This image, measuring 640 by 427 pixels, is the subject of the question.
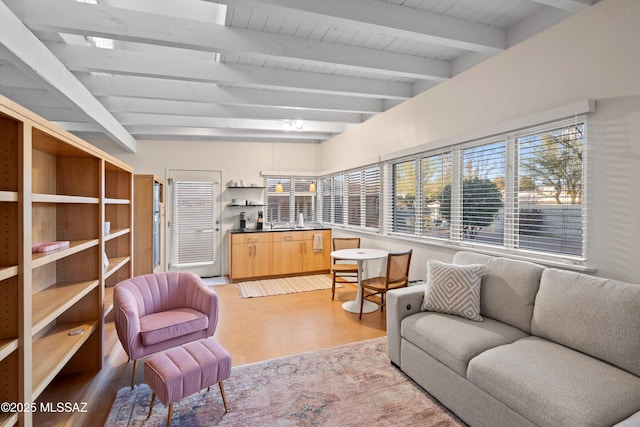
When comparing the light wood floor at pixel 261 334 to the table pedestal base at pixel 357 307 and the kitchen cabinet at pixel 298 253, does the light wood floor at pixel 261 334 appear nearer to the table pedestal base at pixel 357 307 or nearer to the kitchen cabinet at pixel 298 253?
the table pedestal base at pixel 357 307

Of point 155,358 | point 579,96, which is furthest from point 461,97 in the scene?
point 155,358

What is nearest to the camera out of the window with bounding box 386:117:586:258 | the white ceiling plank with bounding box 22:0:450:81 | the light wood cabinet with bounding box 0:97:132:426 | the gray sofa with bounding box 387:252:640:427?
the light wood cabinet with bounding box 0:97:132:426

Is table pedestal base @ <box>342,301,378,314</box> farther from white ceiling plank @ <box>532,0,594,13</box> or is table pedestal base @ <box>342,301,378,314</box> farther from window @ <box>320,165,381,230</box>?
white ceiling plank @ <box>532,0,594,13</box>

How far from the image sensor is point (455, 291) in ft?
8.00

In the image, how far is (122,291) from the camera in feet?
8.30

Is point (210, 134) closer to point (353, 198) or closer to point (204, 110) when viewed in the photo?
point (204, 110)

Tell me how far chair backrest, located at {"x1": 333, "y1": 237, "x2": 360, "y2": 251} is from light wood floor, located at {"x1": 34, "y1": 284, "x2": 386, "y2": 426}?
71 centimetres

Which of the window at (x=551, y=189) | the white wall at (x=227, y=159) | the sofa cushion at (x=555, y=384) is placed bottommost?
the sofa cushion at (x=555, y=384)

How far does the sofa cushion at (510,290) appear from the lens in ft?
7.20

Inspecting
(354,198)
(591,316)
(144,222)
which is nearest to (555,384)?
(591,316)

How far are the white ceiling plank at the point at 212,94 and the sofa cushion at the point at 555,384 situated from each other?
3.38 m

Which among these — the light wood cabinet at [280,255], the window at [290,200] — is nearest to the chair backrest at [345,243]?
the light wood cabinet at [280,255]

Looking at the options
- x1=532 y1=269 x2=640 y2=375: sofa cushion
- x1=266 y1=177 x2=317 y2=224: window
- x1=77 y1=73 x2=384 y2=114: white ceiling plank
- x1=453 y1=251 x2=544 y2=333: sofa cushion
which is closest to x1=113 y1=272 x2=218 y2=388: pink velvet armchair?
x1=77 y1=73 x2=384 y2=114: white ceiling plank

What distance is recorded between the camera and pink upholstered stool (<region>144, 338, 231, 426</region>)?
183 cm
